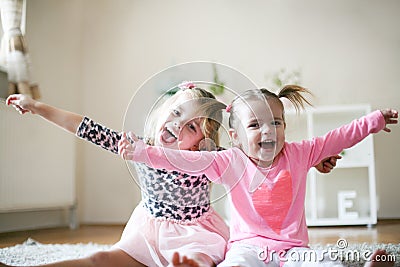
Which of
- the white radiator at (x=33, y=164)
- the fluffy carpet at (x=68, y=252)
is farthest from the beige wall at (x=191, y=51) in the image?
the fluffy carpet at (x=68, y=252)

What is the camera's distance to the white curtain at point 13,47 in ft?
7.83

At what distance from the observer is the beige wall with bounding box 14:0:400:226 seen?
2.77m

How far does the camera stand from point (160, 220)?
1157 mm

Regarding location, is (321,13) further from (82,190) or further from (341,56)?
(82,190)

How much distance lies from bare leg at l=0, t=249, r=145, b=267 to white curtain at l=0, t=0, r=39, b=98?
158 centimetres

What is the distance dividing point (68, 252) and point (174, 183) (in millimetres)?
546

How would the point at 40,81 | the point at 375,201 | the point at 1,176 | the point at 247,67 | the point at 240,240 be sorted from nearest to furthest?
1. the point at 240,240
2. the point at 1,176
3. the point at 375,201
4. the point at 40,81
5. the point at 247,67

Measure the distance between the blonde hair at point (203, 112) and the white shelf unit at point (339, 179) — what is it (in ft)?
5.12

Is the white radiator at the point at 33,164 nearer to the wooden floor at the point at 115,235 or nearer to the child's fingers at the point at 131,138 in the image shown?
the wooden floor at the point at 115,235

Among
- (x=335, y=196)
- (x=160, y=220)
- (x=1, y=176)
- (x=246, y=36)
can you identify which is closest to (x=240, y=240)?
(x=160, y=220)

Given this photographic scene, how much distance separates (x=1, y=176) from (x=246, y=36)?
1.53 meters

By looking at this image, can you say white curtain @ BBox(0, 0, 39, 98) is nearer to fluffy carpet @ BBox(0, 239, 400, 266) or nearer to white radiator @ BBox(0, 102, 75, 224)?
white radiator @ BBox(0, 102, 75, 224)

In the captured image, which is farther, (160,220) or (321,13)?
(321,13)

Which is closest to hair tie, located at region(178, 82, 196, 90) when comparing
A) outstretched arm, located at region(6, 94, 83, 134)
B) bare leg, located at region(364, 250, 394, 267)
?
outstretched arm, located at region(6, 94, 83, 134)
